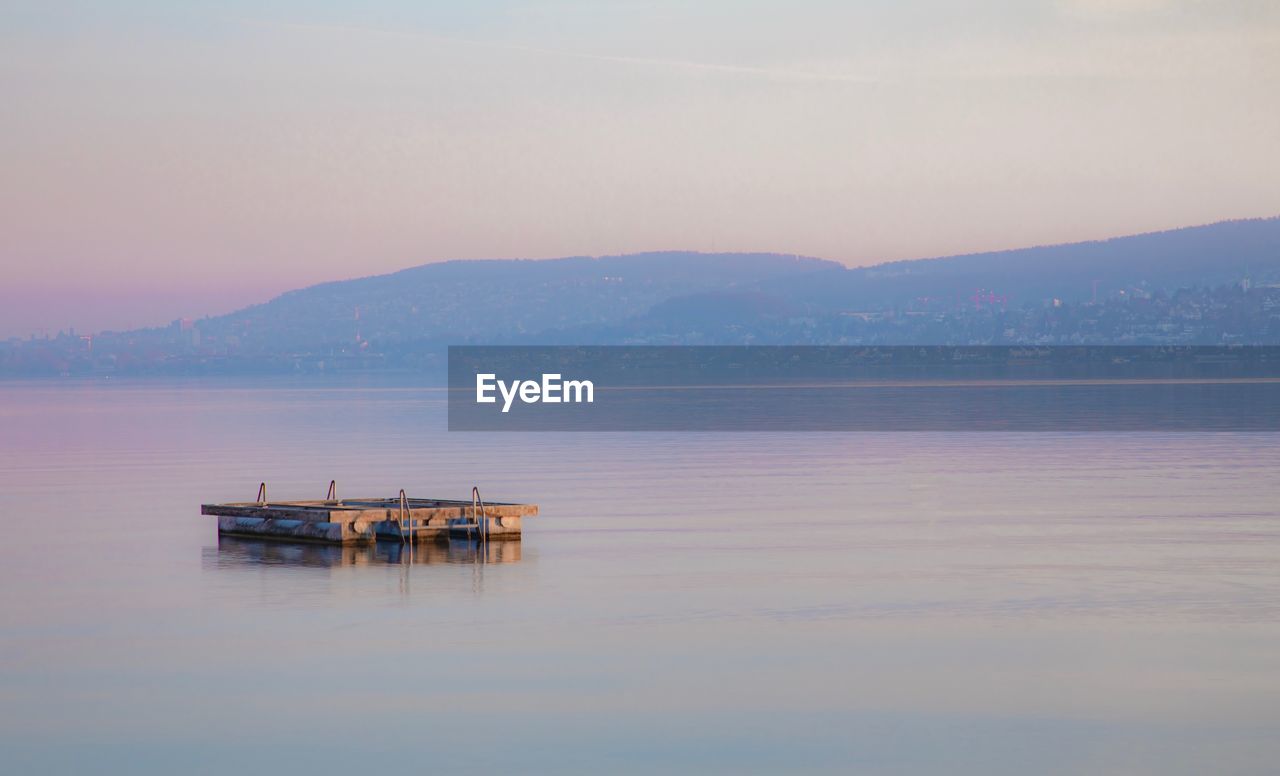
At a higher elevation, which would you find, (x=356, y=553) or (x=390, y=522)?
(x=390, y=522)

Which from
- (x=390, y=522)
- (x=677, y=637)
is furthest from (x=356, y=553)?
(x=677, y=637)

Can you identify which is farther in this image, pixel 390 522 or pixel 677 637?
pixel 390 522

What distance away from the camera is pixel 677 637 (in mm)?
21812

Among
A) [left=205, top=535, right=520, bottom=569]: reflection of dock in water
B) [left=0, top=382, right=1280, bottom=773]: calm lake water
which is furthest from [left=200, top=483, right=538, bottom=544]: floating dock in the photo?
[left=0, top=382, right=1280, bottom=773]: calm lake water

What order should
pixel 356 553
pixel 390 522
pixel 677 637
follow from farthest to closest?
pixel 390 522 < pixel 356 553 < pixel 677 637

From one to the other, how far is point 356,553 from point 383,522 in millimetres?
1852

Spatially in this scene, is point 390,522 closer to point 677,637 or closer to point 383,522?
point 383,522

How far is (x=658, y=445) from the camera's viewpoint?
233 feet

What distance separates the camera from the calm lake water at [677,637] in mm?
16141

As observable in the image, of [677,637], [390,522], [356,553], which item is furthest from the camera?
[390,522]

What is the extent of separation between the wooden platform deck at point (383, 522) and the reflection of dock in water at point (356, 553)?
20 centimetres

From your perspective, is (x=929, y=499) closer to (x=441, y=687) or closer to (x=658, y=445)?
(x=441, y=687)

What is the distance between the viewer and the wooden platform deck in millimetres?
32281

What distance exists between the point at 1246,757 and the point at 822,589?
1065 centimetres
